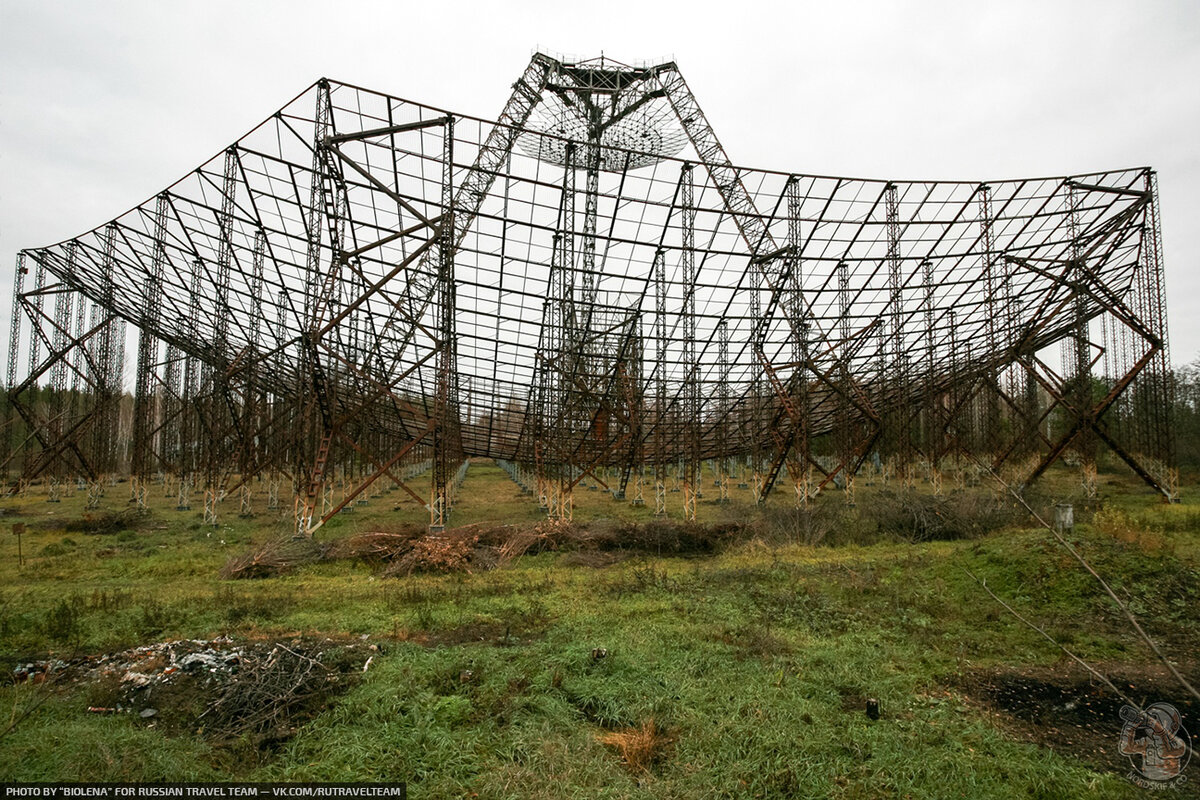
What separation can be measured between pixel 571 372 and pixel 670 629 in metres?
11.4

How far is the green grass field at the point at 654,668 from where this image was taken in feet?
18.1

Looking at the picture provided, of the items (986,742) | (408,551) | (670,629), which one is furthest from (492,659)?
(408,551)

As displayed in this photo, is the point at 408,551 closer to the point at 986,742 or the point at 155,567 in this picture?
the point at 155,567

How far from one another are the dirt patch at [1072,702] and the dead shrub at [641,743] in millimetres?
3750

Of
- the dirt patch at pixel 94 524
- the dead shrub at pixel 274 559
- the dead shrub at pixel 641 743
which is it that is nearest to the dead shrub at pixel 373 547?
the dead shrub at pixel 274 559

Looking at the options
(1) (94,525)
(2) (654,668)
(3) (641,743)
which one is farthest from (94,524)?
(3) (641,743)

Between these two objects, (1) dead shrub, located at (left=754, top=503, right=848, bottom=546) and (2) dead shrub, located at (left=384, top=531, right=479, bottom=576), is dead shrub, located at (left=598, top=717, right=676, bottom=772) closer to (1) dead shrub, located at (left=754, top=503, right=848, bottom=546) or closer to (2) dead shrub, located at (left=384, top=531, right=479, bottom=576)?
(2) dead shrub, located at (left=384, top=531, right=479, bottom=576)

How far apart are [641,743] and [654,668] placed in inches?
76.1

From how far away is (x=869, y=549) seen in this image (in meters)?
16.9

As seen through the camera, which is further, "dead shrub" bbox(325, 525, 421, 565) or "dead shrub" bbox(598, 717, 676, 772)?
"dead shrub" bbox(325, 525, 421, 565)

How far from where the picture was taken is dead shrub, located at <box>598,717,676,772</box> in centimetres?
577

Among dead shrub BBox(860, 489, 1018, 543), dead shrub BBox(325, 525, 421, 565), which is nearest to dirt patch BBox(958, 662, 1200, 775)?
dead shrub BBox(860, 489, 1018, 543)

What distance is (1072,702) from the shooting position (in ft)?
23.5

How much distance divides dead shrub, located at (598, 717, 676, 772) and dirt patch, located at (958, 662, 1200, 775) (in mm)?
3750
